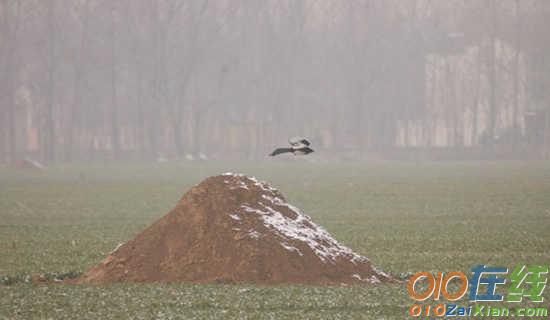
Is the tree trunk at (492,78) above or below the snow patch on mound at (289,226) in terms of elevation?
above

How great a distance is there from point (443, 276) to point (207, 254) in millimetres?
2790

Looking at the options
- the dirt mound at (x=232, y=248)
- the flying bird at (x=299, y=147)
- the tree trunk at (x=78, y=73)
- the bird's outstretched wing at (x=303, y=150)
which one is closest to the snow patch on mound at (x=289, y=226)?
the dirt mound at (x=232, y=248)

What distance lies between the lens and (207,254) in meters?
12.7

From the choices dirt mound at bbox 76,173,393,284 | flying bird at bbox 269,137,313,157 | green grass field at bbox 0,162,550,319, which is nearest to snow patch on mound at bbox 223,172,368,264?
dirt mound at bbox 76,173,393,284

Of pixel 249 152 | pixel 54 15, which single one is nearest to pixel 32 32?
pixel 54 15

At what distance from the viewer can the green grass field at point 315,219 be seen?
35.6 feet

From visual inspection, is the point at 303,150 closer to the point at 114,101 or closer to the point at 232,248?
the point at 232,248

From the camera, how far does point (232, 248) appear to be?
12.5m

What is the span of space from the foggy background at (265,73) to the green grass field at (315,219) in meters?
33.8

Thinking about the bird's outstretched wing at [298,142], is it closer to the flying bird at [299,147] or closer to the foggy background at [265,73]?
the flying bird at [299,147]

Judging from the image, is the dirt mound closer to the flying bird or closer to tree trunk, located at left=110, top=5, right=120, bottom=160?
the flying bird

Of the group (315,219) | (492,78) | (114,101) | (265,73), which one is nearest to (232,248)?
(315,219)

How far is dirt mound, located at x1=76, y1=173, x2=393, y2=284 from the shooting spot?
12445 millimetres

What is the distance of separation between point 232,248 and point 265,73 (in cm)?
7534
